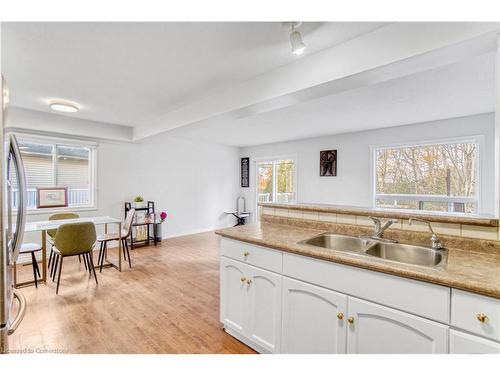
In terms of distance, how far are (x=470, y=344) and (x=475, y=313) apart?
13 cm

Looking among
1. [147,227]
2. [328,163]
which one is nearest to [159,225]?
[147,227]

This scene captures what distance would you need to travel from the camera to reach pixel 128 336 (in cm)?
203

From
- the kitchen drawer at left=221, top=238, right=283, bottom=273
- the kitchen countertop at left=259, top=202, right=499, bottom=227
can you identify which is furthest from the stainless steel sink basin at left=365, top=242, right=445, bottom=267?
the kitchen drawer at left=221, top=238, right=283, bottom=273

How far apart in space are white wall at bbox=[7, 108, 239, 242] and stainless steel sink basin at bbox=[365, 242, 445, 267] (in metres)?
3.77

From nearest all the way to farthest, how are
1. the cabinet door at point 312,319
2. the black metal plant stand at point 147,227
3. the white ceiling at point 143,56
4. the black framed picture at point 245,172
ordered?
1. the cabinet door at point 312,319
2. the white ceiling at point 143,56
3. the black metal plant stand at point 147,227
4. the black framed picture at point 245,172

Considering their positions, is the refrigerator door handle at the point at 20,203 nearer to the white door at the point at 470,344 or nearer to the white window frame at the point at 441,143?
the white door at the point at 470,344

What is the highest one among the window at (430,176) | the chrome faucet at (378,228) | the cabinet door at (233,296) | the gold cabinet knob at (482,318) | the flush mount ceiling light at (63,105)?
the flush mount ceiling light at (63,105)

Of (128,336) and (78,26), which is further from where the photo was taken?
(128,336)

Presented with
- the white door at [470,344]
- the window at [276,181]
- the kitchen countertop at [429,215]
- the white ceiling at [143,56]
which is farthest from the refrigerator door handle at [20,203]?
the window at [276,181]

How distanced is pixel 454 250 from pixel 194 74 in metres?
2.59

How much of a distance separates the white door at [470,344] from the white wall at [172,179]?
14.1 feet

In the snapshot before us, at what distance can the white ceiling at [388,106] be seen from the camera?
2.58 metres

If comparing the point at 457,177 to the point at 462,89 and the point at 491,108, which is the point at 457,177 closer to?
the point at 491,108
